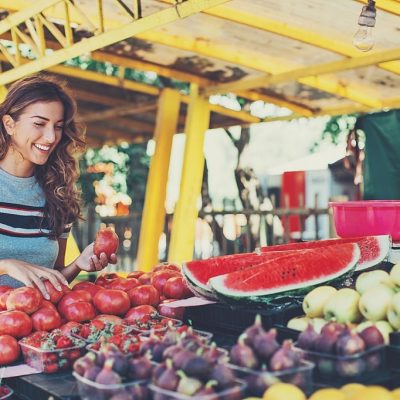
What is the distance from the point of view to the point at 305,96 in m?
8.84

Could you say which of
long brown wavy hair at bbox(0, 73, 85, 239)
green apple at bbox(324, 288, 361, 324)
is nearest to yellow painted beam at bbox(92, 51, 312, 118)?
long brown wavy hair at bbox(0, 73, 85, 239)

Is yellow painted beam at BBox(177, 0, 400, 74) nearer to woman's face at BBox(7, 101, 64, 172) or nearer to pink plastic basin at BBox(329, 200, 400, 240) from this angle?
woman's face at BBox(7, 101, 64, 172)

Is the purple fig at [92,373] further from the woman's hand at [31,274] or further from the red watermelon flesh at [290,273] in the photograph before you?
the woman's hand at [31,274]

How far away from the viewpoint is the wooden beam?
384 inches

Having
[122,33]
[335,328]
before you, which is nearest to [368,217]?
[335,328]

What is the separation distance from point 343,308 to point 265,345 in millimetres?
591

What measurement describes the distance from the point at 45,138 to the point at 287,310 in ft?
5.51

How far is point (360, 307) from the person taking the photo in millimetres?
2219

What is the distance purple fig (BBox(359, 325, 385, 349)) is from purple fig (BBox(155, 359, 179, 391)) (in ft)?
1.98

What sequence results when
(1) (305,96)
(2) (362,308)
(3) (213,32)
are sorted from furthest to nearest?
(1) (305,96), (3) (213,32), (2) (362,308)

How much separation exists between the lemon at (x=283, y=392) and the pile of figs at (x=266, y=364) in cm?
1

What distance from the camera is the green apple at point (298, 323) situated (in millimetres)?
2260

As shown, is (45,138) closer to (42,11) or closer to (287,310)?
(287,310)

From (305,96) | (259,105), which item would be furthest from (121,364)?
(259,105)
